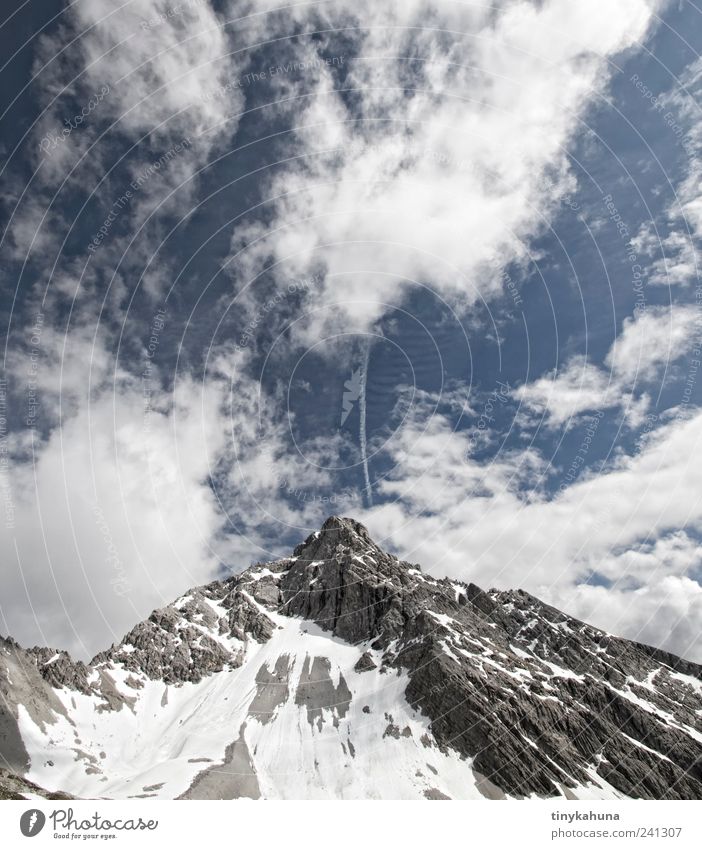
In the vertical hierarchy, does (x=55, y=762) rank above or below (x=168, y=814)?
above

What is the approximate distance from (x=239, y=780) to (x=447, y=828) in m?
156

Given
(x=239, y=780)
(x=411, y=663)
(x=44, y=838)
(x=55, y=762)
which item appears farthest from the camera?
(x=411, y=663)

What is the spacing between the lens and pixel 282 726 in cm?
18538

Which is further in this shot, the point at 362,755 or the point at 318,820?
the point at 362,755

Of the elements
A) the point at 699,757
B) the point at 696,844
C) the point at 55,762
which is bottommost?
the point at 699,757

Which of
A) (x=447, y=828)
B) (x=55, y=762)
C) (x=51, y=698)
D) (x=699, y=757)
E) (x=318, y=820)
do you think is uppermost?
(x=51, y=698)

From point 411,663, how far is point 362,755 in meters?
42.9

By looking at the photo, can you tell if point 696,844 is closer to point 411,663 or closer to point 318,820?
point 318,820

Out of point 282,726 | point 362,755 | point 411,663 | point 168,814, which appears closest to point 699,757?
point 411,663

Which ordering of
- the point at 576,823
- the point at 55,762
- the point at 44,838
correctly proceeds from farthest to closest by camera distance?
the point at 55,762, the point at 576,823, the point at 44,838

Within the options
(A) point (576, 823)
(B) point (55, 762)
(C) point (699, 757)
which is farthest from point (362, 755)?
(A) point (576, 823)

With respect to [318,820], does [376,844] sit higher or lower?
lower

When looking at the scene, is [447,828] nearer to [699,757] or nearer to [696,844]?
[696,844]

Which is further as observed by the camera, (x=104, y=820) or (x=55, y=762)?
(x=55, y=762)
